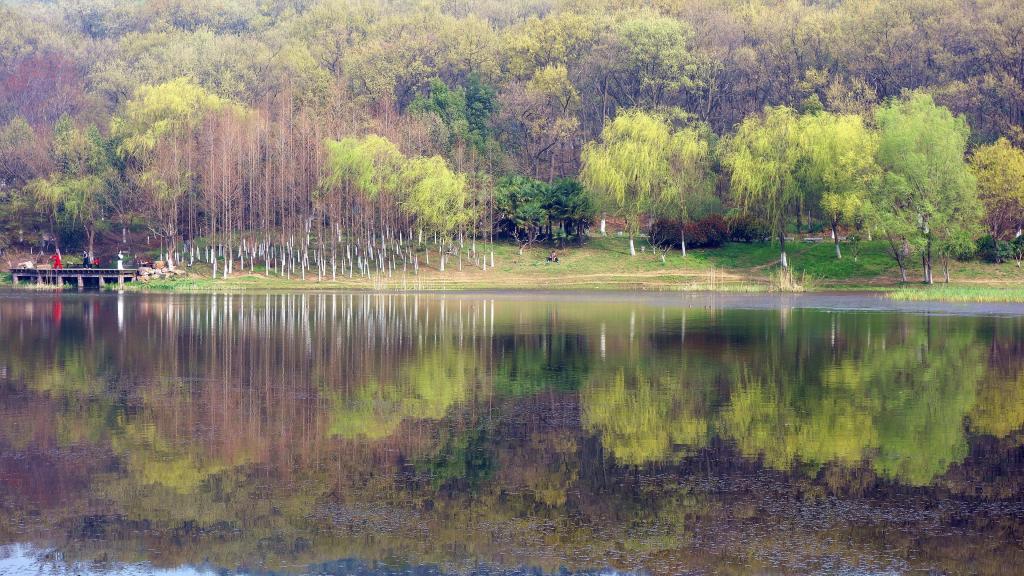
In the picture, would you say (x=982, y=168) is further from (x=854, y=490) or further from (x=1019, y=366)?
(x=854, y=490)

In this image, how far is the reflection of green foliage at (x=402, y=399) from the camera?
19219mm

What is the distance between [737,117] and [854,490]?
86.7 metres

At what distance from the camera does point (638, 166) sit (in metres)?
80.9

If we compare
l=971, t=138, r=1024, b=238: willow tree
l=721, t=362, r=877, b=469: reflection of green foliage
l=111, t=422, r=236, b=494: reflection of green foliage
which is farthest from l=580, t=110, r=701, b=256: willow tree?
l=111, t=422, r=236, b=494: reflection of green foliage

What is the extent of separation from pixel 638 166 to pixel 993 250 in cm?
2529

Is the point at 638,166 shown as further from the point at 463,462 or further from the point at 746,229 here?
the point at 463,462

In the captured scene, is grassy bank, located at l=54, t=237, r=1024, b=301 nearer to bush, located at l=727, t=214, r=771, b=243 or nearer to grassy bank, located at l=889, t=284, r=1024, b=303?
bush, located at l=727, t=214, r=771, b=243

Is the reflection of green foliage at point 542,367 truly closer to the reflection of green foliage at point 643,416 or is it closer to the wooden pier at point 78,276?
the reflection of green foliage at point 643,416

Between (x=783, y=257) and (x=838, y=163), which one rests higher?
(x=838, y=163)

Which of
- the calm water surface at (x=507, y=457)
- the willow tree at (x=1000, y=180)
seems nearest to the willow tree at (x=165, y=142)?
the calm water surface at (x=507, y=457)

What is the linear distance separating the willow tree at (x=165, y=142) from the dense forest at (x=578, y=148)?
247 mm

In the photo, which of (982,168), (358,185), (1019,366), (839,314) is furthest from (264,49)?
(1019,366)

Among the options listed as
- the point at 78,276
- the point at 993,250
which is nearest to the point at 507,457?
the point at 78,276

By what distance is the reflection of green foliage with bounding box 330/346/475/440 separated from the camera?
19219 mm
